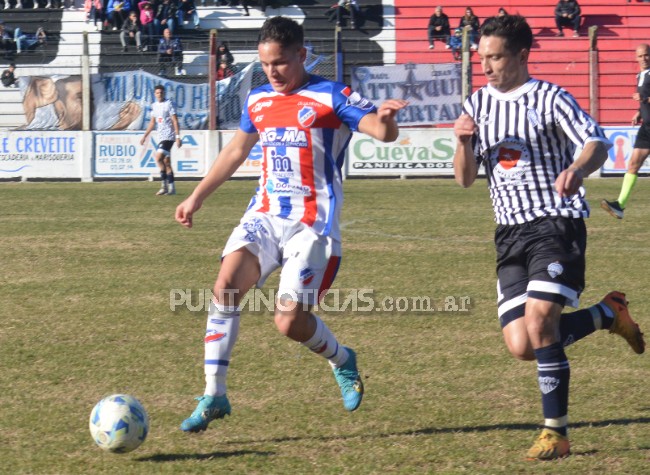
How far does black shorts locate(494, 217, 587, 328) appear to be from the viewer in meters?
4.79

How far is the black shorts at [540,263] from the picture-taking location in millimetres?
4793

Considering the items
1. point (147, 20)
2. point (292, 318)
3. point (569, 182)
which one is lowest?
point (292, 318)

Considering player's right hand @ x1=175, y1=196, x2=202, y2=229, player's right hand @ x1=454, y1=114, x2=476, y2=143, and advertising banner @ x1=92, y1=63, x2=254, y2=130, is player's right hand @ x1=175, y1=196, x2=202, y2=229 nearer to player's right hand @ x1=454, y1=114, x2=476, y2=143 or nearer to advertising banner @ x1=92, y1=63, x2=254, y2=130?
player's right hand @ x1=454, y1=114, x2=476, y2=143

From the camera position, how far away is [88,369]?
21.1 ft

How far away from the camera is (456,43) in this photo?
84.7ft

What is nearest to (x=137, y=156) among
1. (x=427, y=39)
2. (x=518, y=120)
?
(x=427, y=39)

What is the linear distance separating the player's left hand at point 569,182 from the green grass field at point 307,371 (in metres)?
Answer: 1.23

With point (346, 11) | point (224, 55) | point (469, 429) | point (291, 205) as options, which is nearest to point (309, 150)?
point (291, 205)

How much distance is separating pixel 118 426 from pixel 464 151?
6.95 feet

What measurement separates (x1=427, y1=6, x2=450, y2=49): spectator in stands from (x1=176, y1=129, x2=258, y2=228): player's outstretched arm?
856 inches

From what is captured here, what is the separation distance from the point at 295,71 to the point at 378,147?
1746 centimetres

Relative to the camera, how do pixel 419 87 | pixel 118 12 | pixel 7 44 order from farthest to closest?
pixel 118 12, pixel 7 44, pixel 419 87

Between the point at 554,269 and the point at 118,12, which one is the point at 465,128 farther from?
Answer: the point at 118,12

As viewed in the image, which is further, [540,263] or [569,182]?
[540,263]
